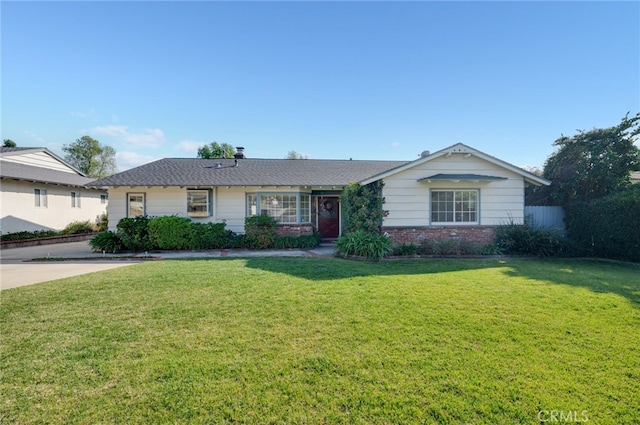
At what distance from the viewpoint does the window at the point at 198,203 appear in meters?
13.6

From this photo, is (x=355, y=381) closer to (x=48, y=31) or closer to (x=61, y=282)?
(x=61, y=282)

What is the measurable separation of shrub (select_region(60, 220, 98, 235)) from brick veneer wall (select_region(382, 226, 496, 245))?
18879 mm

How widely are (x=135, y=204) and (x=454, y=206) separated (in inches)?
579

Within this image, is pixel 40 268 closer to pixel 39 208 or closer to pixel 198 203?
pixel 198 203

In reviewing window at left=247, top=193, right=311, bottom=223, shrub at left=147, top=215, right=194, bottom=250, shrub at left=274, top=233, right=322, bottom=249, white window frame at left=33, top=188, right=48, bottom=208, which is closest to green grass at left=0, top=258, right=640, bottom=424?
shrub at left=147, top=215, right=194, bottom=250

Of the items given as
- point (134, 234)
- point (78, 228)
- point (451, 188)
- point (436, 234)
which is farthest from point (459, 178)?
point (78, 228)

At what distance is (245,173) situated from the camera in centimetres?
1476

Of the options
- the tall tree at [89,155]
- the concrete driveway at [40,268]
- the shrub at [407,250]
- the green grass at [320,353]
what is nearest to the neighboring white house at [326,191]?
the shrub at [407,250]

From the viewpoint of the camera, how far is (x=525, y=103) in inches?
554

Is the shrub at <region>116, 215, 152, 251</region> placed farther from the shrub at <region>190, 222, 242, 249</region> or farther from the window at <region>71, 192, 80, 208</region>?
the window at <region>71, 192, 80, 208</region>

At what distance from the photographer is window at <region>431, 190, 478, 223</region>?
37.2ft

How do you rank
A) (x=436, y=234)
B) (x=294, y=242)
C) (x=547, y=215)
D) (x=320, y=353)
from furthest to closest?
(x=294, y=242) < (x=547, y=215) < (x=436, y=234) < (x=320, y=353)

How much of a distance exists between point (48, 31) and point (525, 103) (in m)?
20.8

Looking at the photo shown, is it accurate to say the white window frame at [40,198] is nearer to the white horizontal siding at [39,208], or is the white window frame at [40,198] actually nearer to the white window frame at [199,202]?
the white horizontal siding at [39,208]
